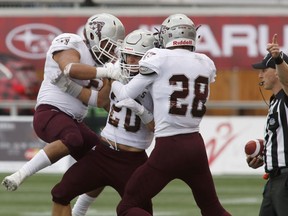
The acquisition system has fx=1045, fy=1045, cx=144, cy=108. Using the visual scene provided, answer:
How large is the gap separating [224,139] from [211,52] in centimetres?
363

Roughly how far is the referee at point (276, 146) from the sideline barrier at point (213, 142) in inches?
313

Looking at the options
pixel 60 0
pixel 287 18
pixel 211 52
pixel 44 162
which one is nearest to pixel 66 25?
pixel 60 0

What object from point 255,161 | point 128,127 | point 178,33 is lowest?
point 255,161

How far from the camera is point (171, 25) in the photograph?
7.64 meters

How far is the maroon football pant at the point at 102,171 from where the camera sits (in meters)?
7.88

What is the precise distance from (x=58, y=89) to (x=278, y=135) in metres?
1.99

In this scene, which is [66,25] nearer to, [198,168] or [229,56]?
[229,56]

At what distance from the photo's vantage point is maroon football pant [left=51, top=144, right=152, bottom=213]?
7.88 m

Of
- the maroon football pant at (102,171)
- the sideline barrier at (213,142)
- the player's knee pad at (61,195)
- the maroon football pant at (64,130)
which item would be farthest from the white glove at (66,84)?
the sideline barrier at (213,142)

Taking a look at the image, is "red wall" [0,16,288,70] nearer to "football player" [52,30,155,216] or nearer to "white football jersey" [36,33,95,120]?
"white football jersey" [36,33,95,120]

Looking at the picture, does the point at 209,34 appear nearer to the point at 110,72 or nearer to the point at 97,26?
the point at 97,26

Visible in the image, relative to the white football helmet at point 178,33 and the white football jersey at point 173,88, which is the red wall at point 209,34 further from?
the white football jersey at point 173,88

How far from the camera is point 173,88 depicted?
742 cm

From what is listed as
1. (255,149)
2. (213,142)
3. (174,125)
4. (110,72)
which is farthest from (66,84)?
(213,142)
